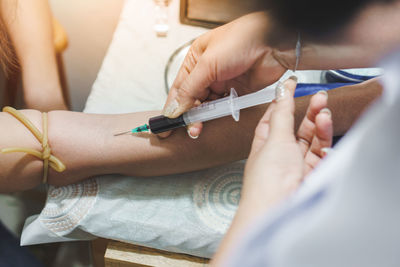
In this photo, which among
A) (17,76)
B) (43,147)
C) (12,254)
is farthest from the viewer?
(17,76)

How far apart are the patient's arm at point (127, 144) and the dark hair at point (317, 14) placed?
29cm

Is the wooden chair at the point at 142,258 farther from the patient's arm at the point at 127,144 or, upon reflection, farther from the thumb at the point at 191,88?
the thumb at the point at 191,88

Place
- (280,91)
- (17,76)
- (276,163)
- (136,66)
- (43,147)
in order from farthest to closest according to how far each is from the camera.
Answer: (17,76), (136,66), (43,147), (280,91), (276,163)

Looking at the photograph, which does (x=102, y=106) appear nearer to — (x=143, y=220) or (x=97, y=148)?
(x=97, y=148)

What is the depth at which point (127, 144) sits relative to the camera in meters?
0.65

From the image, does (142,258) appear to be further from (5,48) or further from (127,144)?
(5,48)

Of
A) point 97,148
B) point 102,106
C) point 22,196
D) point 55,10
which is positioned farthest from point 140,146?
point 55,10

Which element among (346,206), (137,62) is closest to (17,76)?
(137,62)

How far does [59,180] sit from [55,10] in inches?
45.2

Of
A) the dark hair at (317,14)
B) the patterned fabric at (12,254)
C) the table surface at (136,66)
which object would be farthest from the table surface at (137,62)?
the dark hair at (317,14)

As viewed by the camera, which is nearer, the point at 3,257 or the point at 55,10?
the point at 3,257

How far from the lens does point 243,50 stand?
595mm

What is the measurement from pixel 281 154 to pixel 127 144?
338 millimetres

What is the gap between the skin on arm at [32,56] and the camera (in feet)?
2.64
